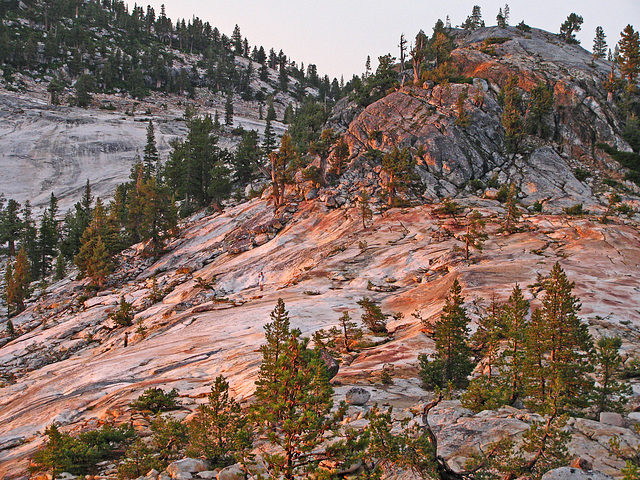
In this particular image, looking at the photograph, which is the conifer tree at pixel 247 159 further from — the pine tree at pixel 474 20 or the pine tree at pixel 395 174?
the pine tree at pixel 474 20

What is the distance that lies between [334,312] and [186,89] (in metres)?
151

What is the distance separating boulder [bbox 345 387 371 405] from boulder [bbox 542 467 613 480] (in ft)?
22.7

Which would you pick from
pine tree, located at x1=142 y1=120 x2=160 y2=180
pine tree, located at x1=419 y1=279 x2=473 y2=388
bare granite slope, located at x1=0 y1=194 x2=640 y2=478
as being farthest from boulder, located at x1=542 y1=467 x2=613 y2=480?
pine tree, located at x1=142 y1=120 x2=160 y2=180

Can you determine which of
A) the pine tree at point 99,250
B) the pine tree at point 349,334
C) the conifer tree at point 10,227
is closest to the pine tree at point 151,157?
the conifer tree at point 10,227

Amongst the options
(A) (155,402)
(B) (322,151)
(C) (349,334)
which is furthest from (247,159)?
(A) (155,402)

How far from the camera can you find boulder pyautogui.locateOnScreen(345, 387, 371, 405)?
45.4 ft

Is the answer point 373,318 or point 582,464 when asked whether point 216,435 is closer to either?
point 582,464

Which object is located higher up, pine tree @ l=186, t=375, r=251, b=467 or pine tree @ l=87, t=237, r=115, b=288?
pine tree @ l=186, t=375, r=251, b=467

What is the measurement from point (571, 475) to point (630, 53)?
93.5 metres

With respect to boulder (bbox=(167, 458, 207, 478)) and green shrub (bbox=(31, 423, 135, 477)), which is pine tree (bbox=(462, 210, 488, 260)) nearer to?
green shrub (bbox=(31, 423, 135, 477))

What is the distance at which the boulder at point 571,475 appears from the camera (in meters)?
7.23

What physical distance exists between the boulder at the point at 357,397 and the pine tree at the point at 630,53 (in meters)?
87.4

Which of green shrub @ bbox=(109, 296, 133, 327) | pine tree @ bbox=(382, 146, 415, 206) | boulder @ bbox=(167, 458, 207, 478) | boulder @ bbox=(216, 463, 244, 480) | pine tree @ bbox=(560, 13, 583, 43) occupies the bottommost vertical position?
green shrub @ bbox=(109, 296, 133, 327)

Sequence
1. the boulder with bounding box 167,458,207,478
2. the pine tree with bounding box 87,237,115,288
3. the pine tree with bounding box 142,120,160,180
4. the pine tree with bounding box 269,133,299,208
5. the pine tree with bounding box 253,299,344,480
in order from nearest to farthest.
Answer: the pine tree with bounding box 253,299,344,480 < the boulder with bounding box 167,458,207,478 < the pine tree with bounding box 87,237,115,288 < the pine tree with bounding box 269,133,299,208 < the pine tree with bounding box 142,120,160,180
